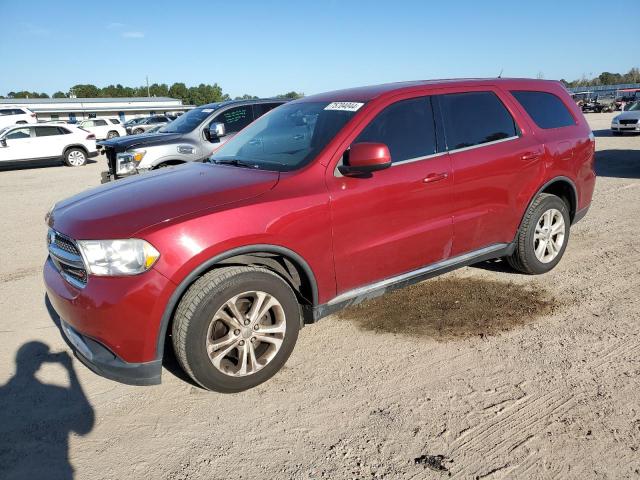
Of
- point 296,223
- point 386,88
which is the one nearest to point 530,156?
point 386,88

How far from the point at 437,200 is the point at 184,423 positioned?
7.84 feet

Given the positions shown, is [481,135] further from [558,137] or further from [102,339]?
[102,339]

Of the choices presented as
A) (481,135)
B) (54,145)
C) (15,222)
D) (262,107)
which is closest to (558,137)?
(481,135)

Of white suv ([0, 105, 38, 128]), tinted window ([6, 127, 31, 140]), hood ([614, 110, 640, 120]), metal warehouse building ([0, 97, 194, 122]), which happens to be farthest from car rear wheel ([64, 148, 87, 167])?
metal warehouse building ([0, 97, 194, 122])

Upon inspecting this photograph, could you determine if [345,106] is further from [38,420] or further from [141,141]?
[141,141]

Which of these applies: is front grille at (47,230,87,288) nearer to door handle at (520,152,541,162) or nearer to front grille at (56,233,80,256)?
front grille at (56,233,80,256)

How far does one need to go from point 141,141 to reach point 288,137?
191 inches

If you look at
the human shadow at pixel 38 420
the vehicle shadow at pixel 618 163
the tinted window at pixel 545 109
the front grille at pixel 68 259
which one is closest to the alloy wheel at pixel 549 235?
the tinted window at pixel 545 109

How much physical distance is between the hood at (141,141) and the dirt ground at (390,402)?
12.7ft

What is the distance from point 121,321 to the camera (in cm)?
270

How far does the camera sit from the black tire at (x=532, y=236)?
4.47 metres

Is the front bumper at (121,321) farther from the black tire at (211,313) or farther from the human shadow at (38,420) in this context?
the human shadow at (38,420)

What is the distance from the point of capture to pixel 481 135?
13.6ft

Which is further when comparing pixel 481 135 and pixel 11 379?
pixel 481 135
